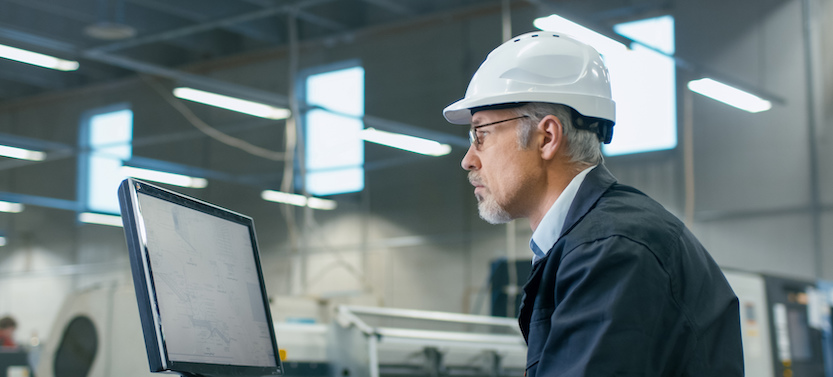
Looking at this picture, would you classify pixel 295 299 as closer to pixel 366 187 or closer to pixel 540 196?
pixel 540 196

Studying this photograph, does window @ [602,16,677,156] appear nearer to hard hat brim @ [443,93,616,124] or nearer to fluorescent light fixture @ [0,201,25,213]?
fluorescent light fixture @ [0,201,25,213]

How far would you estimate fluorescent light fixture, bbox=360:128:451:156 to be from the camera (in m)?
9.56

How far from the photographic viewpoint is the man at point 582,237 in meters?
1.01

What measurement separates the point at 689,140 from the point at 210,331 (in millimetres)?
7798

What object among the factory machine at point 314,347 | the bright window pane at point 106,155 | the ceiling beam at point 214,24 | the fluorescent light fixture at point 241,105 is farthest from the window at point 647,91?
the bright window pane at point 106,155

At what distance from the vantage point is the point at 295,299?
12.3ft

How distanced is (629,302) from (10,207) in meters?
8.91

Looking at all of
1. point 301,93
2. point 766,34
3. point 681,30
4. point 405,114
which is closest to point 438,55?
point 405,114

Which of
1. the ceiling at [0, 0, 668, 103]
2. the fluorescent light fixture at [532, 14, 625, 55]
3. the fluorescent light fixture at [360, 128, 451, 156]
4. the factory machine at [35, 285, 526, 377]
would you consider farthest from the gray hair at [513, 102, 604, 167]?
the fluorescent light fixture at [360, 128, 451, 156]

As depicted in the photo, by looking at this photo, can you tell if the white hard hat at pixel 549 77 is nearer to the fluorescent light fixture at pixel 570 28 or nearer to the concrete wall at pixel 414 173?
the fluorescent light fixture at pixel 570 28

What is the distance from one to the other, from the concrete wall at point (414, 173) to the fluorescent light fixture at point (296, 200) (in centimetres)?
11

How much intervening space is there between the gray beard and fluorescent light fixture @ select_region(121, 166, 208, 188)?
8.20 metres

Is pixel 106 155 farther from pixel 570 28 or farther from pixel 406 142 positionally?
pixel 570 28

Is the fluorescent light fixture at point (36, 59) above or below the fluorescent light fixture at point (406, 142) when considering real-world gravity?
above
